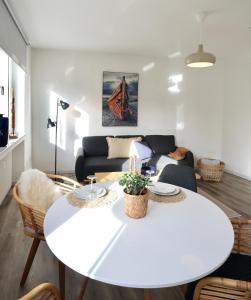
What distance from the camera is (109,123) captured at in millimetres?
4996

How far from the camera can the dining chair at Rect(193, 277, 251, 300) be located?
101 cm

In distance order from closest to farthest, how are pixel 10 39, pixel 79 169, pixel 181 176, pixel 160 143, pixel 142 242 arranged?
pixel 142 242 → pixel 181 176 → pixel 10 39 → pixel 79 169 → pixel 160 143

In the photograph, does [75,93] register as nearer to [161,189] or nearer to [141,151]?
[141,151]

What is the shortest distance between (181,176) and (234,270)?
35.9 inches

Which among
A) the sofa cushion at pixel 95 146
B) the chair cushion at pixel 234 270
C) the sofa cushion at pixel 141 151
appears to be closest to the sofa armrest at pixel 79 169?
the sofa cushion at pixel 95 146

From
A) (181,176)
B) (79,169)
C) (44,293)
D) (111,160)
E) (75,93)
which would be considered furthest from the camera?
(75,93)

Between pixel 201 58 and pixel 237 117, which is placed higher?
pixel 201 58

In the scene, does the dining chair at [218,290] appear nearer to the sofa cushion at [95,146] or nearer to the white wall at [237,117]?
the sofa cushion at [95,146]

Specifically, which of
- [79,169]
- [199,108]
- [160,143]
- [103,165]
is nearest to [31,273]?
[79,169]

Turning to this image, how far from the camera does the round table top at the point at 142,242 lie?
2.92ft

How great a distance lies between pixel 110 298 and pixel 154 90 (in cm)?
421

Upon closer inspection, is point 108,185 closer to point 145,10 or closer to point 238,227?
point 238,227

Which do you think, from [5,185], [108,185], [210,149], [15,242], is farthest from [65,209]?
[210,149]

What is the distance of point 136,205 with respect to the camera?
4.19 ft
